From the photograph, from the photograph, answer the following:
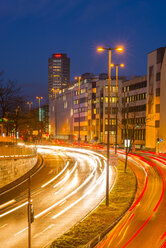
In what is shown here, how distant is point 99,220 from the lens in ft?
50.3

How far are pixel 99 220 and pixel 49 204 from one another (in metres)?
5.35

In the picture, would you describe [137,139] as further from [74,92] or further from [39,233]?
[39,233]

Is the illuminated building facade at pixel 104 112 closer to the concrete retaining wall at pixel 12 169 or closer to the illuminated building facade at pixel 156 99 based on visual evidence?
the illuminated building facade at pixel 156 99

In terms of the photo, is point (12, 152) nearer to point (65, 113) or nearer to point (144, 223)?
point (144, 223)

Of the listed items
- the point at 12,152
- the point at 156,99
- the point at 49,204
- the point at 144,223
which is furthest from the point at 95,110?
the point at 144,223

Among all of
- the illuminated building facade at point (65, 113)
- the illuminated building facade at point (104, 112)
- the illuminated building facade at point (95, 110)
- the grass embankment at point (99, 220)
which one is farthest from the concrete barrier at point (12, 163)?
the illuminated building facade at point (65, 113)

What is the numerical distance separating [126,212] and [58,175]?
15.8 meters

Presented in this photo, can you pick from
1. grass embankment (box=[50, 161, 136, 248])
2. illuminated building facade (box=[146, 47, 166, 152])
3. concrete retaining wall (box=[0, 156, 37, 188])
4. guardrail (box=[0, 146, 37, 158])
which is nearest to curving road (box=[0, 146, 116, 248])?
grass embankment (box=[50, 161, 136, 248])

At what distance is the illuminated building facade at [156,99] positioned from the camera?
59.9 meters

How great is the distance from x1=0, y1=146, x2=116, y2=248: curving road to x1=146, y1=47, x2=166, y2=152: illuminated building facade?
30465 mm

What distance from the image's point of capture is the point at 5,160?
85.5 feet

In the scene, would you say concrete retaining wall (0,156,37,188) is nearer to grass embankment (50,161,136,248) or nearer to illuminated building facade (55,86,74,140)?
grass embankment (50,161,136,248)

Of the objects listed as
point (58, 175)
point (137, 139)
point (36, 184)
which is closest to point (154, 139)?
point (137, 139)

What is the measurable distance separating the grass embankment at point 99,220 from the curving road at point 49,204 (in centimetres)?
65
